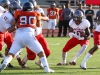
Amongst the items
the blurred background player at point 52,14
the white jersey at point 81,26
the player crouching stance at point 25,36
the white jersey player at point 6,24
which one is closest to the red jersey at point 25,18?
the player crouching stance at point 25,36

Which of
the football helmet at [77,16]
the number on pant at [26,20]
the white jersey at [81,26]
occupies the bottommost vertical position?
the white jersey at [81,26]

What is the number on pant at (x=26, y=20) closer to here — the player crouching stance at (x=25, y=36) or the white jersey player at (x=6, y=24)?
the player crouching stance at (x=25, y=36)

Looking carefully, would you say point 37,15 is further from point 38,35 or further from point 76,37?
point 76,37

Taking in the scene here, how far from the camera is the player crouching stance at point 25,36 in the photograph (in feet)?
25.7

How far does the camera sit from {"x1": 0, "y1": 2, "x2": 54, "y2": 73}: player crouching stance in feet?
25.7

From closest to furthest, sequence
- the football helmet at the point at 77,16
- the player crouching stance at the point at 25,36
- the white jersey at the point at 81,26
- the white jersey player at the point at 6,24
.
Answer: the player crouching stance at the point at 25,36
the white jersey player at the point at 6,24
the football helmet at the point at 77,16
the white jersey at the point at 81,26

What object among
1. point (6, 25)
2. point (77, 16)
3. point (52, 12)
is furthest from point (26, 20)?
point (52, 12)

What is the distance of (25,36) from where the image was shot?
7812mm

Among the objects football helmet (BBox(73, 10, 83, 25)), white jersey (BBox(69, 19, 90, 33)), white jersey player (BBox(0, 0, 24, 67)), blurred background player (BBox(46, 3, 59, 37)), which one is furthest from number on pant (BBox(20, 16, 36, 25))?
blurred background player (BBox(46, 3, 59, 37))

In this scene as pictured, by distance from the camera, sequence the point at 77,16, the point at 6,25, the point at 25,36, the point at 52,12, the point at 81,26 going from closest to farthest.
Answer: the point at 25,36 → the point at 6,25 → the point at 77,16 → the point at 81,26 → the point at 52,12

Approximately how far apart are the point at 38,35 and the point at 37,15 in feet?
3.19

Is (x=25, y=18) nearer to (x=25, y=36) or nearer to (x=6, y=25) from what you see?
(x=25, y=36)

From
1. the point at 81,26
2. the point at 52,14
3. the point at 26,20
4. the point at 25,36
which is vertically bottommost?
the point at 52,14

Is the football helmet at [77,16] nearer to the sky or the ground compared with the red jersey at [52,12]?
nearer to the sky
